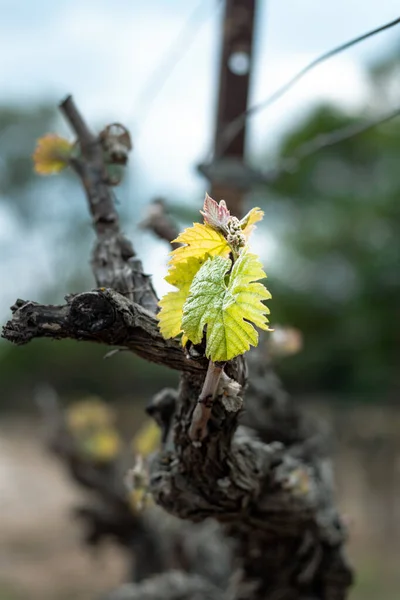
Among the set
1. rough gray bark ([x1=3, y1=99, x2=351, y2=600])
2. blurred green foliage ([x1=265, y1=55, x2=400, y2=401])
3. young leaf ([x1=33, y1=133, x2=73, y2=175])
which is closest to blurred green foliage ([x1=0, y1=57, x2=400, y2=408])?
blurred green foliage ([x1=265, y1=55, x2=400, y2=401])

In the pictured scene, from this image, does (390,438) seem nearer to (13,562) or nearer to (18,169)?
(13,562)

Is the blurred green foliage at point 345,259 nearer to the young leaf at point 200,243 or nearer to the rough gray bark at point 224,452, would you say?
the rough gray bark at point 224,452

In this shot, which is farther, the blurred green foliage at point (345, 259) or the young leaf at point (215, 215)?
the blurred green foliage at point (345, 259)

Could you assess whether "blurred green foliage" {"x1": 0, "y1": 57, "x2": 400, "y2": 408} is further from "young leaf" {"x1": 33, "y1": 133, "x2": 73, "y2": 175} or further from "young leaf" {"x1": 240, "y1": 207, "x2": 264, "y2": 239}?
"young leaf" {"x1": 240, "y1": 207, "x2": 264, "y2": 239}

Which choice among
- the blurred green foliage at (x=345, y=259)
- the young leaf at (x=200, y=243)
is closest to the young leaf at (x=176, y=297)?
the young leaf at (x=200, y=243)

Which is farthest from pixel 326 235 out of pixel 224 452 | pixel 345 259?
pixel 224 452

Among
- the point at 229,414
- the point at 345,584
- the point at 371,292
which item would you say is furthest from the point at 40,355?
the point at 229,414
